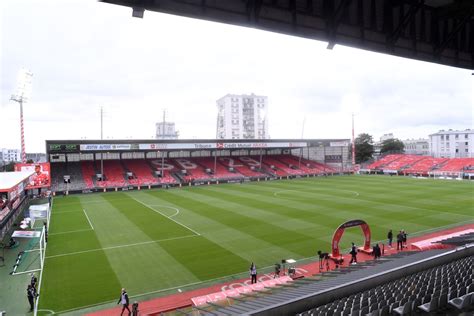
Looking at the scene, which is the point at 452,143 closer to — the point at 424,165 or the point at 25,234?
the point at 424,165

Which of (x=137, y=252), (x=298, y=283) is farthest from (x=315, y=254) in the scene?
Answer: (x=137, y=252)

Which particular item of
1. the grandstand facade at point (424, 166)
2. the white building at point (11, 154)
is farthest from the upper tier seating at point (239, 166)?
the white building at point (11, 154)

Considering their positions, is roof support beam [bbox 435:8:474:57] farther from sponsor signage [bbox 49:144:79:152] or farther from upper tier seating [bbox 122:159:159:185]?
sponsor signage [bbox 49:144:79:152]

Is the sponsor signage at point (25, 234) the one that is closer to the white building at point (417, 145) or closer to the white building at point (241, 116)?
the white building at point (241, 116)

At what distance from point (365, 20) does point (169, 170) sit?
176 ft

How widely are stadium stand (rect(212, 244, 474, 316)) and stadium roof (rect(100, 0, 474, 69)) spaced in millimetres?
7604

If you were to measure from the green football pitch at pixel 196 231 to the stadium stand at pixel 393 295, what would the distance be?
294 inches

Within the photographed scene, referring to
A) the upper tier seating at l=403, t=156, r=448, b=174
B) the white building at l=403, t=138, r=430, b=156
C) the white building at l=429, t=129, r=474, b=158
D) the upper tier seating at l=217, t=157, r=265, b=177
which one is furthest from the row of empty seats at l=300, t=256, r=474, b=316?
the white building at l=403, t=138, r=430, b=156

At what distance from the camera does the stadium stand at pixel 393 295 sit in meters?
8.32

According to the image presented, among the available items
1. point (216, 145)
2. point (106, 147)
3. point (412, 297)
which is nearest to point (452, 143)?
point (216, 145)

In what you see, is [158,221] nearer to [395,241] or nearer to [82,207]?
[82,207]

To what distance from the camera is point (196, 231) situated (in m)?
26.1

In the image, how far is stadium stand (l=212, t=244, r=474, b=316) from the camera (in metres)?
8.32

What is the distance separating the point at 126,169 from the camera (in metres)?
59.1
